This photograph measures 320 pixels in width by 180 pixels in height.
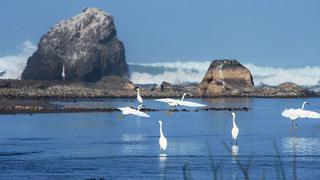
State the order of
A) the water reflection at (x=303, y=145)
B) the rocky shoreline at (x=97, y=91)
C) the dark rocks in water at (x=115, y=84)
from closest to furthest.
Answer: the water reflection at (x=303, y=145), the rocky shoreline at (x=97, y=91), the dark rocks in water at (x=115, y=84)

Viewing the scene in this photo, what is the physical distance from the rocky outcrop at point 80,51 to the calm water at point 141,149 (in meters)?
87.6

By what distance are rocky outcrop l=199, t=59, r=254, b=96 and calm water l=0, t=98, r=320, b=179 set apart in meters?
68.3

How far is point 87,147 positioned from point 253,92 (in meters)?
92.8

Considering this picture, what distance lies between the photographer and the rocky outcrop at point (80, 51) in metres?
142

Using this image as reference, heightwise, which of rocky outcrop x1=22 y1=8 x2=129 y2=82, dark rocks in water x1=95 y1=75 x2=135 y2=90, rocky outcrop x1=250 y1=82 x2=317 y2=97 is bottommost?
rocky outcrop x1=250 y1=82 x2=317 y2=97

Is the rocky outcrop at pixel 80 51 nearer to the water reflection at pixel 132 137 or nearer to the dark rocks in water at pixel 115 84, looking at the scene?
the dark rocks in water at pixel 115 84

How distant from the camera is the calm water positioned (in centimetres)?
2558

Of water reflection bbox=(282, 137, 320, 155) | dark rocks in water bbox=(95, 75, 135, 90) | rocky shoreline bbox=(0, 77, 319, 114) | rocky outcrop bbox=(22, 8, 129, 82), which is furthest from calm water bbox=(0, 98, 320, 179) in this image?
rocky outcrop bbox=(22, 8, 129, 82)

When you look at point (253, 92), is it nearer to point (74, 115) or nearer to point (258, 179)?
point (74, 115)

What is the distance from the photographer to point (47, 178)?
2431 cm

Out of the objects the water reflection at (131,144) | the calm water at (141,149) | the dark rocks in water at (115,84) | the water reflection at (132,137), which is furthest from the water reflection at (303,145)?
the dark rocks in water at (115,84)

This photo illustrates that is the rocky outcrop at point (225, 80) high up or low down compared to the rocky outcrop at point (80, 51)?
down

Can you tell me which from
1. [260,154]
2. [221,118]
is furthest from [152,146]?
[221,118]

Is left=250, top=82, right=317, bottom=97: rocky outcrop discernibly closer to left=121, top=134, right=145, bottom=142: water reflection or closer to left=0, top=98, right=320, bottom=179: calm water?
left=0, top=98, right=320, bottom=179: calm water
